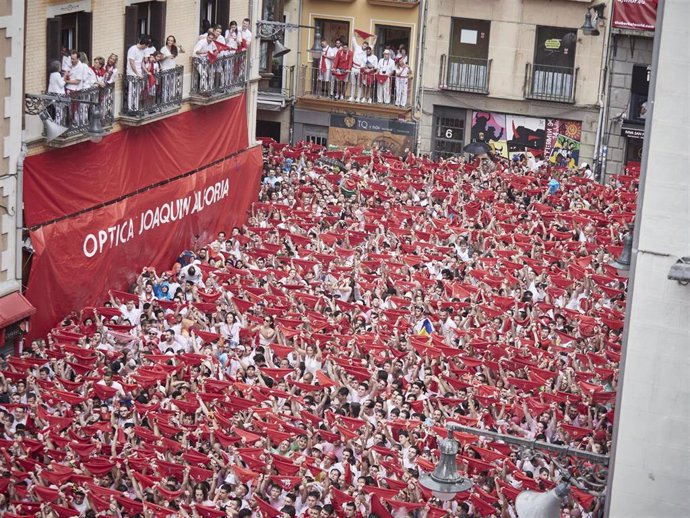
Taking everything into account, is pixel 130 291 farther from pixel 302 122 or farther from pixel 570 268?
pixel 302 122

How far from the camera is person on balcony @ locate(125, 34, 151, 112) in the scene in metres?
34.6

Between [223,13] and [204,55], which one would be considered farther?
[223,13]

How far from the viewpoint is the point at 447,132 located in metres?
50.2

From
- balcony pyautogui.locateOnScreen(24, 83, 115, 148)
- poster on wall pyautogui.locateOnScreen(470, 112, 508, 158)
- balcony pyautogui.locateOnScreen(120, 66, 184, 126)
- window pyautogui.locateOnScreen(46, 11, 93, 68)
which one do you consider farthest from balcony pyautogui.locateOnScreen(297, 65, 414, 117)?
balcony pyautogui.locateOnScreen(24, 83, 115, 148)

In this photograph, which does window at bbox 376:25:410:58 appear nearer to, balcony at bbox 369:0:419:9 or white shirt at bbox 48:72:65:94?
balcony at bbox 369:0:419:9

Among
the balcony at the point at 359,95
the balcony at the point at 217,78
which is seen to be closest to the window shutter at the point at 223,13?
the balcony at the point at 217,78

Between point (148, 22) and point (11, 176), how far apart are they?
7966 mm

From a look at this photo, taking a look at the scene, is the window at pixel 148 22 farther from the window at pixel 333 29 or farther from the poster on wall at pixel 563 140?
the poster on wall at pixel 563 140

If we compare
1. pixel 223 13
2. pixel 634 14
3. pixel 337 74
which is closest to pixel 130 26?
pixel 223 13

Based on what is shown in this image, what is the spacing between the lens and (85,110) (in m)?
32.2

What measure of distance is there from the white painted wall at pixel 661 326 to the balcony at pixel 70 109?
53.2 feet

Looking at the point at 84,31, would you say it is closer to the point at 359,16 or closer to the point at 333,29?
the point at 359,16

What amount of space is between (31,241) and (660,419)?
16.7 metres

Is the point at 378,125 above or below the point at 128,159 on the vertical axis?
below
